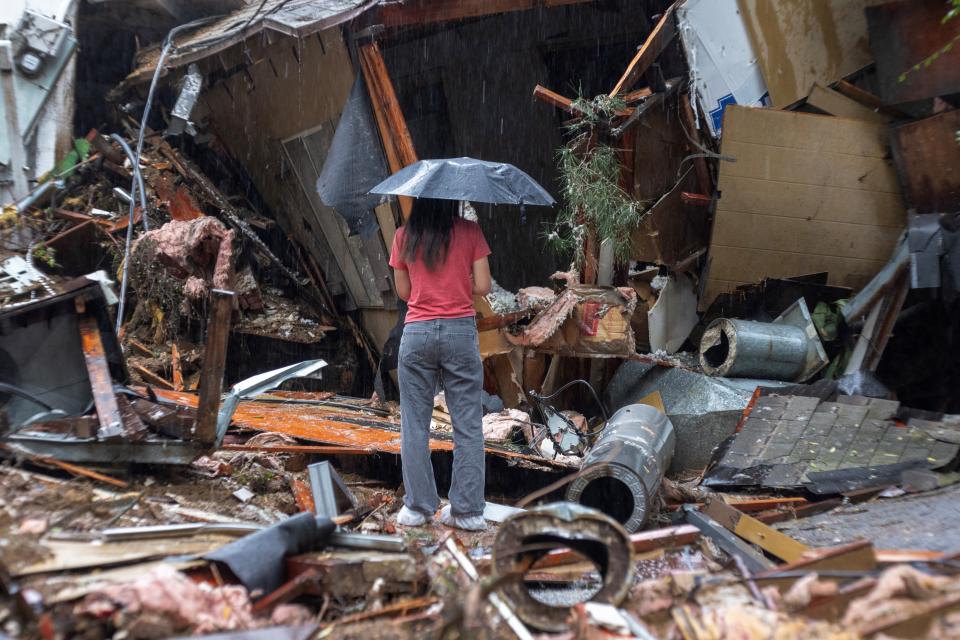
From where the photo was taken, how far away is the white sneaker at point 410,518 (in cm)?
425

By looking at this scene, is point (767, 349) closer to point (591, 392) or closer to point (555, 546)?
point (591, 392)

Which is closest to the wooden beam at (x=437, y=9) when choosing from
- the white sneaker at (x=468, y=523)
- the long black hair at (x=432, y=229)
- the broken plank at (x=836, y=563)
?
the long black hair at (x=432, y=229)

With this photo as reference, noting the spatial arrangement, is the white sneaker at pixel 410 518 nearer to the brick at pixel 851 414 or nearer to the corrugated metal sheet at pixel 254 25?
the brick at pixel 851 414

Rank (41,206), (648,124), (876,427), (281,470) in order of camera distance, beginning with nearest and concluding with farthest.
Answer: (281,470)
(876,427)
(648,124)
(41,206)

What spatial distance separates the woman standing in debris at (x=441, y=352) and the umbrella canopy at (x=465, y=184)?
15cm

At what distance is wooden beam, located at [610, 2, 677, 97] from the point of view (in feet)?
21.6

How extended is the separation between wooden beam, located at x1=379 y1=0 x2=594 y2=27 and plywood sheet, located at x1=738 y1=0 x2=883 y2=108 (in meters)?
2.01

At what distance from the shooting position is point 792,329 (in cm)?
664

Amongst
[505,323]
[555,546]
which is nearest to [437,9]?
[505,323]

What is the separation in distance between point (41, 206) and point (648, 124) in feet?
21.2

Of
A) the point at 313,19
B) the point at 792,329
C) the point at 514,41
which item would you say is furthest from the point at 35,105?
the point at 792,329

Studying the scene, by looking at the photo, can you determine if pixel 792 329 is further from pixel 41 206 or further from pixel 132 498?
pixel 41 206

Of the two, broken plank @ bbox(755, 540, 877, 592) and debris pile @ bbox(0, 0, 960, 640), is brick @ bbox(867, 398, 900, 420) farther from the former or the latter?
broken plank @ bbox(755, 540, 877, 592)

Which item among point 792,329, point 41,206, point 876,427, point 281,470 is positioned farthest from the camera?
point 41,206
